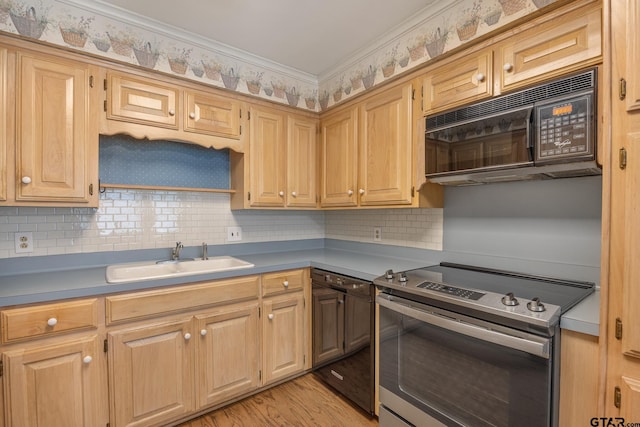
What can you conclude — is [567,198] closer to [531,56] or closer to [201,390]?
[531,56]

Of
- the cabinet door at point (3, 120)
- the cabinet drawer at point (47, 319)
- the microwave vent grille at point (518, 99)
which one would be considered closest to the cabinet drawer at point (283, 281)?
the cabinet drawer at point (47, 319)

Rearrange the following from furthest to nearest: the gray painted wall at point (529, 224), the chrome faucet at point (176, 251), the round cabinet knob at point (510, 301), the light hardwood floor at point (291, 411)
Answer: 1. the chrome faucet at point (176, 251)
2. the light hardwood floor at point (291, 411)
3. the gray painted wall at point (529, 224)
4. the round cabinet knob at point (510, 301)

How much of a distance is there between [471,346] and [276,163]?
1851 millimetres

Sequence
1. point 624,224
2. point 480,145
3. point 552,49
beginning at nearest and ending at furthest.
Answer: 1. point 624,224
2. point 552,49
3. point 480,145

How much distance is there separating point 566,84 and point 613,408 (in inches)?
48.5

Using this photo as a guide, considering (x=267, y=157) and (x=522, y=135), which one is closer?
(x=522, y=135)

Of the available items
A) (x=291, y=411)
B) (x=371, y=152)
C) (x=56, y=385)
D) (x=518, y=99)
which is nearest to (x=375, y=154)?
(x=371, y=152)

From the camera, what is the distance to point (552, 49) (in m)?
1.36

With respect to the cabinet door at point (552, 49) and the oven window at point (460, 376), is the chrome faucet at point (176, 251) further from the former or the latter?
the cabinet door at point (552, 49)

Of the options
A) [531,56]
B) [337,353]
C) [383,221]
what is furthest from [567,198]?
[337,353]

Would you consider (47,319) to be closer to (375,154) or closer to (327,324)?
(327,324)

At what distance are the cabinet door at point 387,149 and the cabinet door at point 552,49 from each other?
1.90 feet

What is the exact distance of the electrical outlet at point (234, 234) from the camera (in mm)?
2572

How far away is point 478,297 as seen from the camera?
4.35 feet
